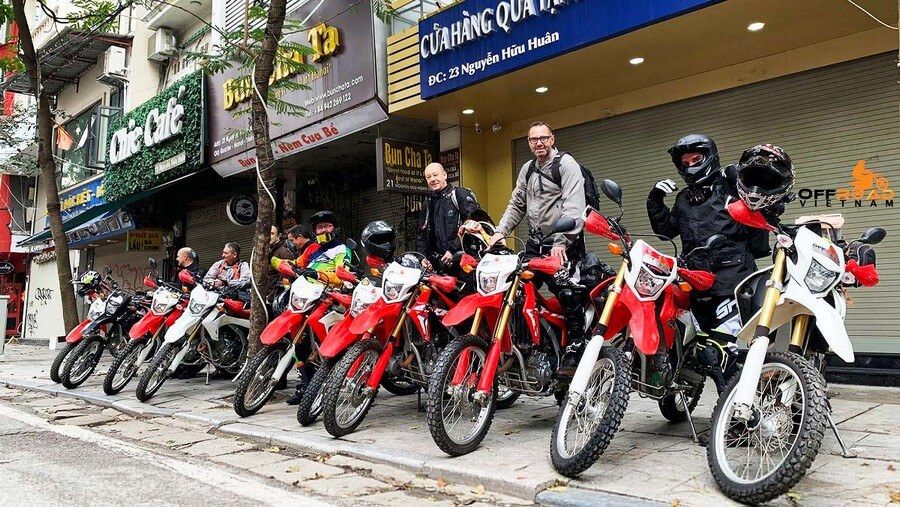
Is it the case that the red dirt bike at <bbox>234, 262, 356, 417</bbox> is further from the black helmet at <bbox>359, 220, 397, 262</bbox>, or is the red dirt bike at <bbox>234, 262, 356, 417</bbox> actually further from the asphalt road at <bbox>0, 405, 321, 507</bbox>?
the asphalt road at <bbox>0, 405, 321, 507</bbox>

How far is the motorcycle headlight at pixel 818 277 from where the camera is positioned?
10.2 ft

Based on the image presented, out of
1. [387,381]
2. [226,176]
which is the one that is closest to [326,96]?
[226,176]

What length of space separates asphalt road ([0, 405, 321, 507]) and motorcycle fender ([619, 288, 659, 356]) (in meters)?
1.87

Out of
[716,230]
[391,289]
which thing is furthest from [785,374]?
[391,289]

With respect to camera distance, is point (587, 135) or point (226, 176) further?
point (226, 176)

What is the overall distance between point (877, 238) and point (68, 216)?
69.4 feet

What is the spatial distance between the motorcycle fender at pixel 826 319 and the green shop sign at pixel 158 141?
11511 millimetres

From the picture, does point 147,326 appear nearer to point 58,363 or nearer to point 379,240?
point 58,363

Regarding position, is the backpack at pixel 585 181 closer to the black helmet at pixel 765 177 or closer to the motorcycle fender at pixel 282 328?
the black helmet at pixel 765 177

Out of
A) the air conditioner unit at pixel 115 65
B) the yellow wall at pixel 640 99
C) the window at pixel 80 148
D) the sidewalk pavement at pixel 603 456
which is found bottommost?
the sidewalk pavement at pixel 603 456

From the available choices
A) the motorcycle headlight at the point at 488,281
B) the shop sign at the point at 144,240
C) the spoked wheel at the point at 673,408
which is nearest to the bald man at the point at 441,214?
the motorcycle headlight at the point at 488,281

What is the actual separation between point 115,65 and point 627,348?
1805 cm

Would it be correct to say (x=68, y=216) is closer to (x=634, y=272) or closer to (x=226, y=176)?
(x=226, y=176)

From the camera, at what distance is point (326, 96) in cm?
1005
